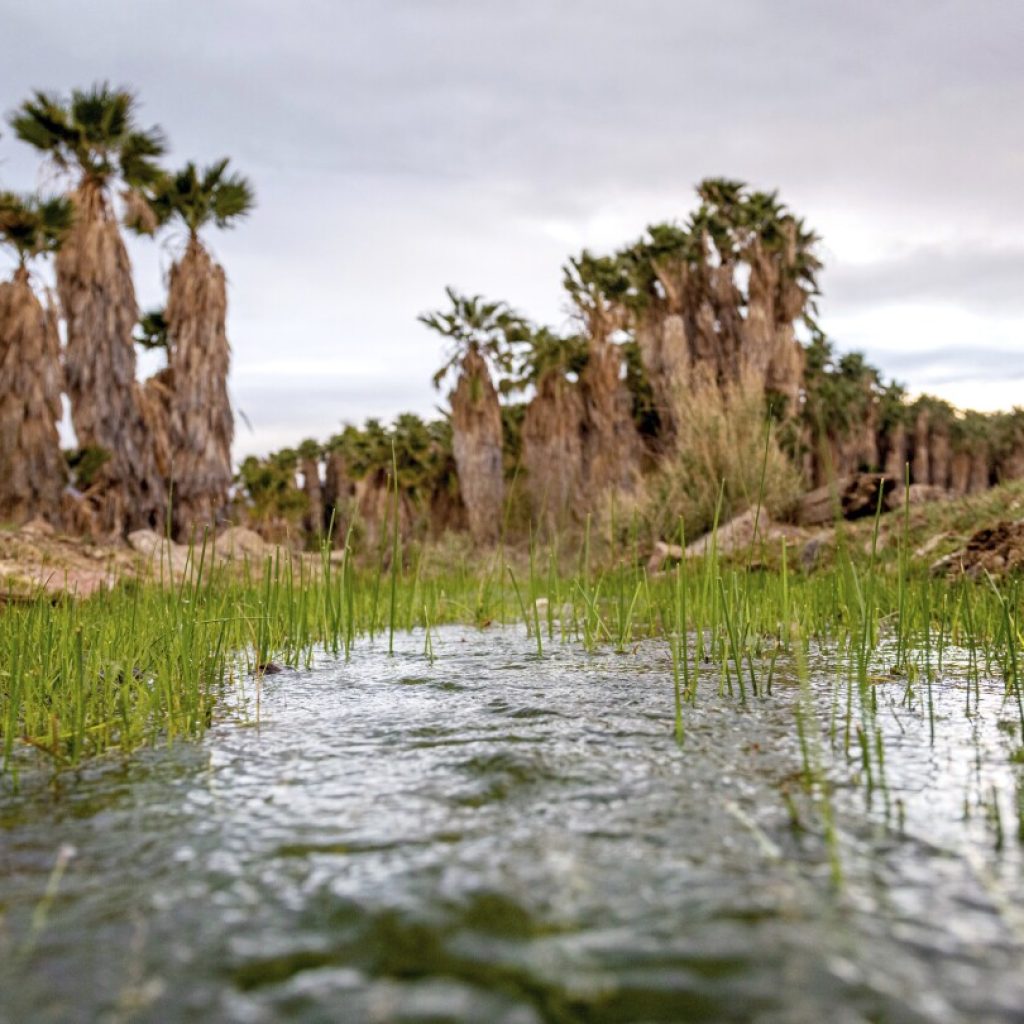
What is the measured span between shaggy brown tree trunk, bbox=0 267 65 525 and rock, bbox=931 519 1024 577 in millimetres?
18512

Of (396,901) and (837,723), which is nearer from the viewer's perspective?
(396,901)

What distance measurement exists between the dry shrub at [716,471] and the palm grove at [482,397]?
0.15 feet

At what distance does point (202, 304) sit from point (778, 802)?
78.5 feet

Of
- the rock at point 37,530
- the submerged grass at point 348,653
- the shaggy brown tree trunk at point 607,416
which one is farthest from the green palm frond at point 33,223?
the submerged grass at point 348,653

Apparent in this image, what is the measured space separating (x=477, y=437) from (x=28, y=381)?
12946 mm

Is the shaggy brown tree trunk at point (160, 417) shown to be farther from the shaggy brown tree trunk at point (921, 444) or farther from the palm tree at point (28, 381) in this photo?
the shaggy brown tree trunk at point (921, 444)

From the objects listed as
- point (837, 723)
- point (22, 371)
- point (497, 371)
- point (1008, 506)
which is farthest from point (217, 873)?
point (497, 371)

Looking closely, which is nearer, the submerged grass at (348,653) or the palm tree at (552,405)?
the submerged grass at (348,653)

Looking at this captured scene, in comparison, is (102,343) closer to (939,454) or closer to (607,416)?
(607,416)

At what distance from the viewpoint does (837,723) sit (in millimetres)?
2145

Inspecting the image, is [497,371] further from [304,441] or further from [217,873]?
[217,873]

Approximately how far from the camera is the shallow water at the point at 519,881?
90cm

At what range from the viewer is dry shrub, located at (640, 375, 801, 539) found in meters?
12.4

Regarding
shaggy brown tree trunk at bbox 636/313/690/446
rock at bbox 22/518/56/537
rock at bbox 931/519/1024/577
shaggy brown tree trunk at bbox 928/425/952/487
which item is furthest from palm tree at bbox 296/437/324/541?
rock at bbox 931/519/1024/577
